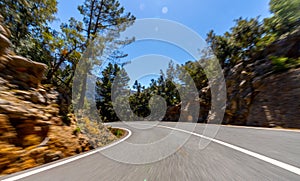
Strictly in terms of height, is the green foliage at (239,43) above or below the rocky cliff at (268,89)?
above

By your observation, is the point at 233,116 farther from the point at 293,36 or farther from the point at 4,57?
the point at 4,57

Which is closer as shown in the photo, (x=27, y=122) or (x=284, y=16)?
(x=27, y=122)

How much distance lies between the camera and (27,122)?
12.8ft

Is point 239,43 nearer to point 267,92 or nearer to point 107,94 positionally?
point 267,92

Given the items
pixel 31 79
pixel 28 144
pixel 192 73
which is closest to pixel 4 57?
pixel 31 79

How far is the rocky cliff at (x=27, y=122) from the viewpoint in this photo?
316cm

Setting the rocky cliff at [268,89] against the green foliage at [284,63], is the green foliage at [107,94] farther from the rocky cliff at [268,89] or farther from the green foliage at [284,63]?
the green foliage at [284,63]

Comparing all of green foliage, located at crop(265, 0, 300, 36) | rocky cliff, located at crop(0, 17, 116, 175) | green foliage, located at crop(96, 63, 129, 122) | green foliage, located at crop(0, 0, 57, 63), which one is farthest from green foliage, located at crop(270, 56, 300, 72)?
green foliage, located at crop(96, 63, 129, 122)

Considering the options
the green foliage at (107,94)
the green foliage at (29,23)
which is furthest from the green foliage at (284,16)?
the green foliage at (107,94)

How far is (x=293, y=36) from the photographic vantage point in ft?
37.8

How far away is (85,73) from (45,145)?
9.22 meters

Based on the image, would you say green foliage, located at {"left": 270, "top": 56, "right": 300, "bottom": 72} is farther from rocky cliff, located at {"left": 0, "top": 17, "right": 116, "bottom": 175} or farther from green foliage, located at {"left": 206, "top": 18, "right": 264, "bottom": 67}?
rocky cliff, located at {"left": 0, "top": 17, "right": 116, "bottom": 175}

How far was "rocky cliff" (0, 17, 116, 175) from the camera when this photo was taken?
3.16 meters

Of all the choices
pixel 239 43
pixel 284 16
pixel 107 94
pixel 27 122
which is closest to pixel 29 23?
pixel 27 122
